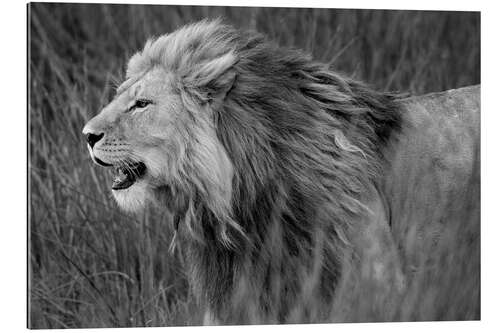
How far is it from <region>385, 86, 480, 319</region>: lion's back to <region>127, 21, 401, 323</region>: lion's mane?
0.20 metres

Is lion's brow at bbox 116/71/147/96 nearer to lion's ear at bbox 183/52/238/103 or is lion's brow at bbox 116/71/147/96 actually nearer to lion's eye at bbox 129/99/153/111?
lion's eye at bbox 129/99/153/111

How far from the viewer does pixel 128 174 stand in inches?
157

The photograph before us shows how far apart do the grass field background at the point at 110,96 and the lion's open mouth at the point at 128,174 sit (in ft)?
2.79

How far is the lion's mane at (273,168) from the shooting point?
3.92 meters

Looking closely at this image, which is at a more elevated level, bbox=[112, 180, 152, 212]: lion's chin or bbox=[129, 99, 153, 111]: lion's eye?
bbox=[129, 99, 153, 111]: lion's eye

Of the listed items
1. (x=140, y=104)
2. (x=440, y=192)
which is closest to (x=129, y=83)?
(x=140, y=104)

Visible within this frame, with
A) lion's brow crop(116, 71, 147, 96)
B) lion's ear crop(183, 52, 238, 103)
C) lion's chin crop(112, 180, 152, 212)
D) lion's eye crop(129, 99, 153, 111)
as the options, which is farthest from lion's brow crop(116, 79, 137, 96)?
lion's chin crop(112, 180, 152, 212)

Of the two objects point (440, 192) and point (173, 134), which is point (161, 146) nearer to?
point (173, 134)

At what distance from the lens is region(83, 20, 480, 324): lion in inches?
153

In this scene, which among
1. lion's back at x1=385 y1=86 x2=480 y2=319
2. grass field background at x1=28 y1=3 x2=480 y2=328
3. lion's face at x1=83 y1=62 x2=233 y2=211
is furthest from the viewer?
grass field background at x1=28 y1=3 x2=480 y2=328

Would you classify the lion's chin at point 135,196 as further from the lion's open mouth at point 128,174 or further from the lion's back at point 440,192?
the lion's back at point 440,192

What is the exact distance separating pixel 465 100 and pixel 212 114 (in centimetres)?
124

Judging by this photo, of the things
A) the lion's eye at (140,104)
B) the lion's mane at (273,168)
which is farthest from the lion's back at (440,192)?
the lion's eye at (140,104)
